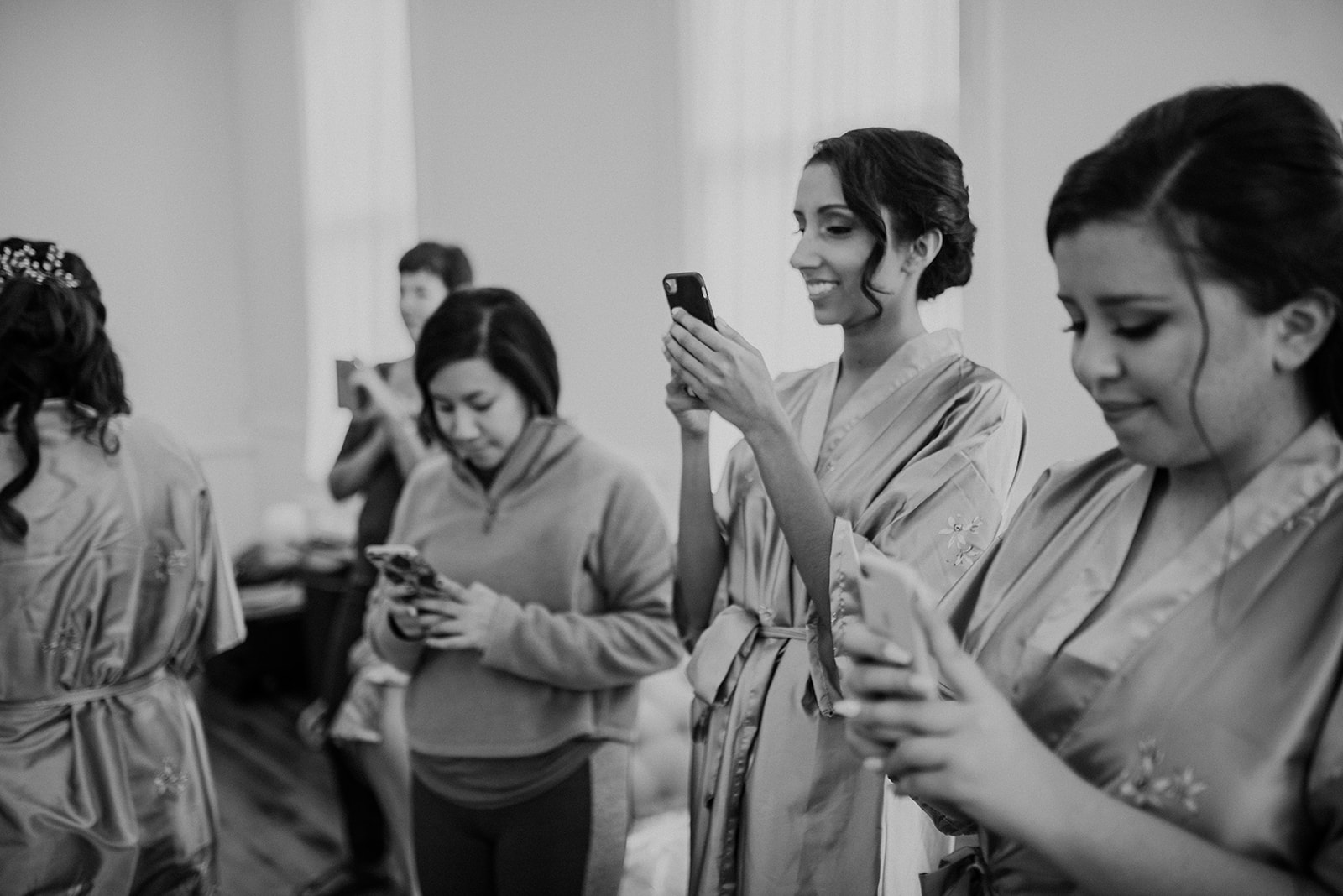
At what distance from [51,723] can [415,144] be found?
313cm

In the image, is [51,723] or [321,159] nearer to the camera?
[51,723]

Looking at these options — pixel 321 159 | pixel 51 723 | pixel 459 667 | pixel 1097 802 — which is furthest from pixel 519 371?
pixel 321 159

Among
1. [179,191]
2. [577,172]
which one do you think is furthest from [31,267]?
[179,191]

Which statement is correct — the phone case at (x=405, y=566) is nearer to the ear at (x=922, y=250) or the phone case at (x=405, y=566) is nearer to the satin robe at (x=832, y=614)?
the satin robe at (x=832, y=614)

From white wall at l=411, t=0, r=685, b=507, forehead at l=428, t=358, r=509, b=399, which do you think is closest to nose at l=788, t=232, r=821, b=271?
forehead at l=428, t=358, r=509, b=399

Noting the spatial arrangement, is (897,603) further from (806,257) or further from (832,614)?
(806,257)

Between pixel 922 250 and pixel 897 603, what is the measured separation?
0.74m

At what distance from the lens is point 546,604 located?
1.75 metres

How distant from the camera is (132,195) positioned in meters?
5.06

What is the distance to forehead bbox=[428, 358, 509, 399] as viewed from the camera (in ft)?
5.79

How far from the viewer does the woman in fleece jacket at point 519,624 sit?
5.47 ft

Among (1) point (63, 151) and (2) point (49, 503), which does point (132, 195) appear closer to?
(1) point (63, 151)

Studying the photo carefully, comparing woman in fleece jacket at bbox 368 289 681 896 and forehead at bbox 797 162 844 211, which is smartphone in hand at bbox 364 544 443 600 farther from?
forehead at bbox 797 162 844 211

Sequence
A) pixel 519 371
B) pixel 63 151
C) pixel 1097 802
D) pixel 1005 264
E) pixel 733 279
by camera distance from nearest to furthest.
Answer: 1. pixel 1097 802
2. pixel 519 371
3. pixel 1005 264
4. pixel 733 279
5. pixel 63 151
